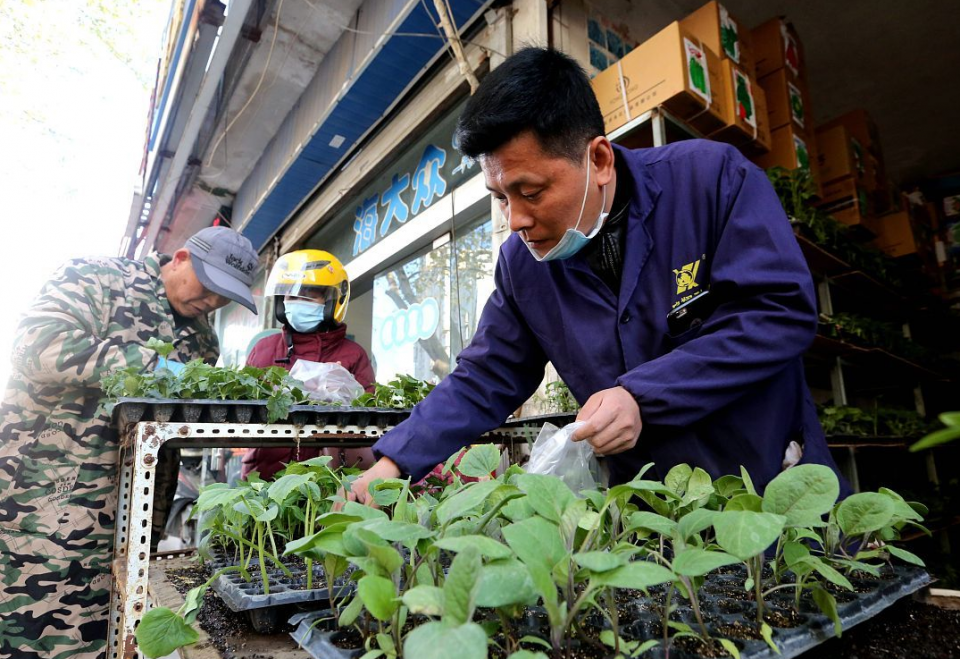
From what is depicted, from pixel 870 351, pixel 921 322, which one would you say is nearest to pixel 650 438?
pixel 870 351

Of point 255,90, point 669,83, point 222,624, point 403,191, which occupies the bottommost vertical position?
point 222,624

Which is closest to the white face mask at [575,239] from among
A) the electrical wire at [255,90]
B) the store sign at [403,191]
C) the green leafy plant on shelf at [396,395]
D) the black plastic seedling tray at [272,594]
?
the green leafy plant on shelf at [396,395]

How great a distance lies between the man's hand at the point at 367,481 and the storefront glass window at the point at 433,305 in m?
2.08

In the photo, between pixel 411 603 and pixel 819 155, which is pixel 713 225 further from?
pixel 819 155

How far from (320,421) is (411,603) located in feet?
3.66

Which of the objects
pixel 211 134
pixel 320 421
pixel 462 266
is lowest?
pixel 320 421

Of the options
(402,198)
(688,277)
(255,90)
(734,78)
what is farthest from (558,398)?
(255,90)

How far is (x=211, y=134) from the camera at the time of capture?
5254mm

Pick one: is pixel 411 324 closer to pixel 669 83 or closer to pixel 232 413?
pixel 669 83

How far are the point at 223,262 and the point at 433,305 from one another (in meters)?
1.68

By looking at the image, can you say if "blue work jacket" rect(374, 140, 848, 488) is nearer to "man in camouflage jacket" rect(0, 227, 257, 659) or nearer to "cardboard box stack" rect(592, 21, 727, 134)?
"man in camouflage jacket" rect(0, 227, 257, 659)

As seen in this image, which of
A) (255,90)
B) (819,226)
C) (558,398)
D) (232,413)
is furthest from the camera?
(255,90)

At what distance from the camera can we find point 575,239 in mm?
1303

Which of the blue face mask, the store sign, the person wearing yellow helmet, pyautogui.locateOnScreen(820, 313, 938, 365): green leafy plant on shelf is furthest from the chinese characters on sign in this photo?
pyautogui.locateOnScreen(820, 313, 938, 365): green leafy plant on shelf
